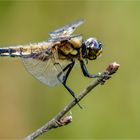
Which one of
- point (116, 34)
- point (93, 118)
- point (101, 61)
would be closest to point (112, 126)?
point (93, 118)

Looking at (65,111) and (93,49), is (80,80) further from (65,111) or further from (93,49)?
(65,111)

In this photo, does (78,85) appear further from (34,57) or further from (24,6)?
(34,57)

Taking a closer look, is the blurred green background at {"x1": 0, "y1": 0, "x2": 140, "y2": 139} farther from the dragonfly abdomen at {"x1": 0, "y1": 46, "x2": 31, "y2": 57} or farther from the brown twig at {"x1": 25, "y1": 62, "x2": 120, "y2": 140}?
the brown twig at {"x1": 25, "y1": 62, "x2": 120, "y2": 140}

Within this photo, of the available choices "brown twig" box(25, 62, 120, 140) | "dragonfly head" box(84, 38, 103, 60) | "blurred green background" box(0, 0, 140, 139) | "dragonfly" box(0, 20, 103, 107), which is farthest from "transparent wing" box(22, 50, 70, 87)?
"blurred green background" box(0, 0, 140, 139)

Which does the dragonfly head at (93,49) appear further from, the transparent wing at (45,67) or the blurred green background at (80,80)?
the blurred green background at (80,80)

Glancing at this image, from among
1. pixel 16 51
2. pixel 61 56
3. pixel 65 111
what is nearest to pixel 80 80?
pixel 16 51
